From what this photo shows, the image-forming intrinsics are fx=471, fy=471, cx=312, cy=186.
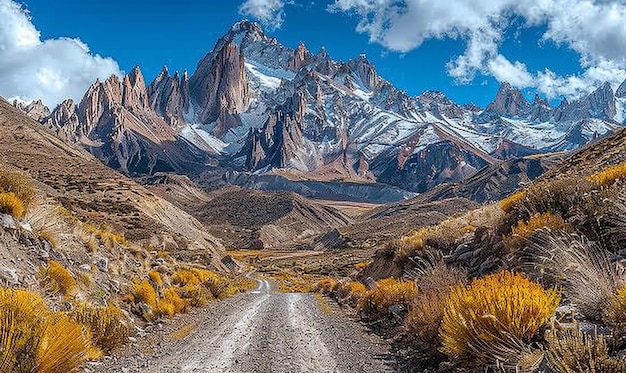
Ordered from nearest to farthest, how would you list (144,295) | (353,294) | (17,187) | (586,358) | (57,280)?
(586,358)
(57,280)
(17,187)
(144,295)
(353,294)

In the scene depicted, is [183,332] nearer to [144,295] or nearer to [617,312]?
[144,295]

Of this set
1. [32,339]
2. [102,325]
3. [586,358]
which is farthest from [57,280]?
[586,358]

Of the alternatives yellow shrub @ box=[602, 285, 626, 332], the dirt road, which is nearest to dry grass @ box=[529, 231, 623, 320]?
yellow shrub @ box=[602, 285, 626, 332]

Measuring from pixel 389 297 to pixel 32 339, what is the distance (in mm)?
11498

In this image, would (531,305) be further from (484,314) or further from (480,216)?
(480,216)

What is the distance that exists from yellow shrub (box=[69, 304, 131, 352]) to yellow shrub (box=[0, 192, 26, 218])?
137 inches

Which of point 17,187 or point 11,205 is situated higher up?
point 17,187

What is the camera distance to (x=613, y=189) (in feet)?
31.8

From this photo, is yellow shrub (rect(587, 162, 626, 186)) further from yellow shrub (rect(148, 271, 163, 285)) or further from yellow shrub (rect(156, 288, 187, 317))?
yellow shrub (rect(148, 271, 163, 285))

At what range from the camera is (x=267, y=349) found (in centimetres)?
Result: 1116

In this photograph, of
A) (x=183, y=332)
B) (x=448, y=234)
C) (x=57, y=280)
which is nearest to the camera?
(x=57, y=280)

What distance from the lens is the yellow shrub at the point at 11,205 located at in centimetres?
1191

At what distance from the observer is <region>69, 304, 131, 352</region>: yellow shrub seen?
9.98 metres

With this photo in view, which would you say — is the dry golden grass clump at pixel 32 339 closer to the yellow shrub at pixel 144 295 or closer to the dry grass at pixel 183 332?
the dry grass at pixel 183 332
